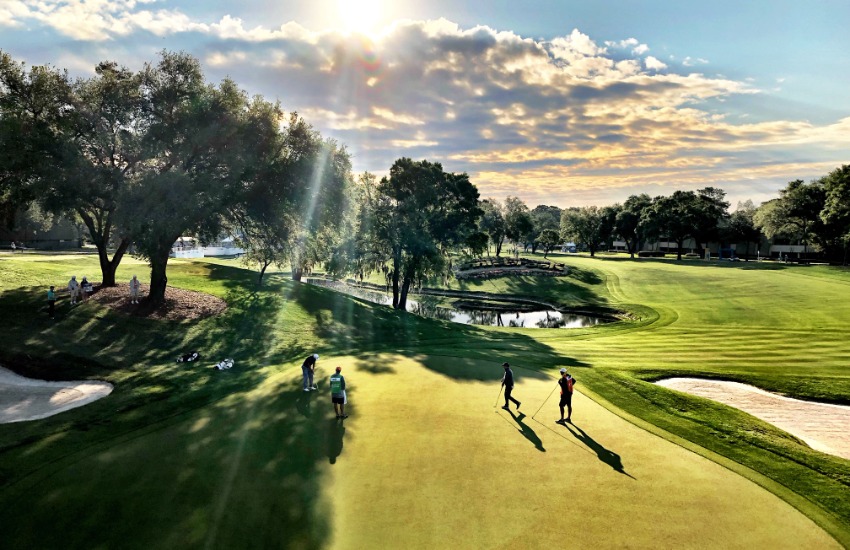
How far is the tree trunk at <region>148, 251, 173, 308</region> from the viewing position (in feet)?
109

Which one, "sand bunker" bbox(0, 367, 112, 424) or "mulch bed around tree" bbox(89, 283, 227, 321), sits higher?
"mulch bed around tree" bbox(89, 283, 227, 321)

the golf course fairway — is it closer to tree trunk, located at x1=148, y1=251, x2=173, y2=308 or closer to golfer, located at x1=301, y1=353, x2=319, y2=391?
golfer, located at x1=301, y1=353, x2=319, y2=391

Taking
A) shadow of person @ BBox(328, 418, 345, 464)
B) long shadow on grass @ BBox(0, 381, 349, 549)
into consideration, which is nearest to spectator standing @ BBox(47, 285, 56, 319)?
long shadow on grass @ BBox(0, 381, 349, 549)

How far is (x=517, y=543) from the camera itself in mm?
9953

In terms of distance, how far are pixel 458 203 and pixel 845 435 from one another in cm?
4163

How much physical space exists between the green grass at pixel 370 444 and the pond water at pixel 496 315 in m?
21.2

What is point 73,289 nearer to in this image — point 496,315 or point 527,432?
point 527,432

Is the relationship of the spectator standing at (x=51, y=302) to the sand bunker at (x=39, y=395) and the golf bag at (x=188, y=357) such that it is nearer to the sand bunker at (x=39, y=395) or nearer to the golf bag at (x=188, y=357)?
the sand bunker at (x=39, y=395)

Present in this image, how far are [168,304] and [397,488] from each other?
2958 centimetres

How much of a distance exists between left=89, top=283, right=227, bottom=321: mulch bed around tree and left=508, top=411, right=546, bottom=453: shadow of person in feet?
85.0

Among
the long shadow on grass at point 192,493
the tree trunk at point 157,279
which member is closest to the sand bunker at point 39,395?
the long shadow on grass at point 192,493

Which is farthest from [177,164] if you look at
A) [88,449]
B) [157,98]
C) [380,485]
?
[380,485]

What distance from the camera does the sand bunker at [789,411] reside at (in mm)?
17188

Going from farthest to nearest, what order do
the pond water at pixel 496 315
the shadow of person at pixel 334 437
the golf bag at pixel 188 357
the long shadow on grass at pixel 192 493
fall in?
1. the pond water at pixel 496 315
2. the golf bag at pixel 188 357
3. the shadow of person at pixel 334 437
4. the long shadow on grass at pixel 192 493
